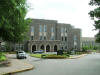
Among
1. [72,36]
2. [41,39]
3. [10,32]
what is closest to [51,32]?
[41,39]

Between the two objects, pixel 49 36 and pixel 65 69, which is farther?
pixel 49 36

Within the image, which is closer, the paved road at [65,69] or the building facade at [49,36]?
the paved road at [65,69]

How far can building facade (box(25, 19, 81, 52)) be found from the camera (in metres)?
70.7

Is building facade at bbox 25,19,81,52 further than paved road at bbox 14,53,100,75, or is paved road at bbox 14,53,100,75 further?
building facade at bbox 25,19,81,52

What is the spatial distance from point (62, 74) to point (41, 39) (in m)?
59.1

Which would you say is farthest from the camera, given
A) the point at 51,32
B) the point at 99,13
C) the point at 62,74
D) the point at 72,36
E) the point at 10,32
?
the point at 72,36

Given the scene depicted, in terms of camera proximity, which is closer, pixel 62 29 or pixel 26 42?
pixel 26 42

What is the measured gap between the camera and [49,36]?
73938 millimetres

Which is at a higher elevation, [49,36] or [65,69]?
[49,36]

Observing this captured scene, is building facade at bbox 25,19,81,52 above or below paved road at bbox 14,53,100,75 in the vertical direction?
above

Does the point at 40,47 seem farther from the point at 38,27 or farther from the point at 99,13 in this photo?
the point at 99,13

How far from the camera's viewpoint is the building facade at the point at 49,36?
232ft

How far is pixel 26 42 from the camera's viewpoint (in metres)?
71.0

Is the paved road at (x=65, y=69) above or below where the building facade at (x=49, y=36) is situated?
below
